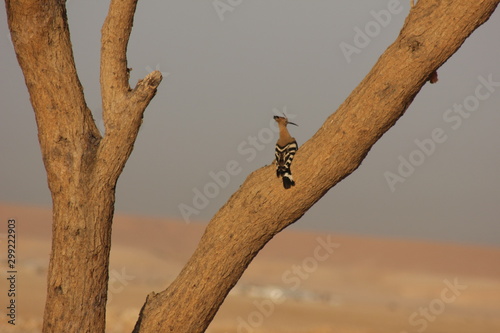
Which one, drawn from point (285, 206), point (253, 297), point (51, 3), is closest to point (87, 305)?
point (285, 206)

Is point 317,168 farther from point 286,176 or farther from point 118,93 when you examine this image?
point 118,93

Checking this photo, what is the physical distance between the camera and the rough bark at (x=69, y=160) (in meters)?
4.95

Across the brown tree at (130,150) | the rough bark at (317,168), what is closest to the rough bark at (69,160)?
the brown tree at (130,150)

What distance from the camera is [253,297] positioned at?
18984 millimetres

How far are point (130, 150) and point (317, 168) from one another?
1.34 meters

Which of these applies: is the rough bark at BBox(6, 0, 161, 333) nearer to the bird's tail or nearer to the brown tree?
the brown tree

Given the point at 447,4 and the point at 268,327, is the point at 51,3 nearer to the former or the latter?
the point at 447,4

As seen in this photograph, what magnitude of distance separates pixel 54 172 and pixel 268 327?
29.9 ft

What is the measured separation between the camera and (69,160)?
16.3 feet

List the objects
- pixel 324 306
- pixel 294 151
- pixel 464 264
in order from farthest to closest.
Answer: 1. pixel 464 264
2. pixel 324 306
3. pixel 294 151

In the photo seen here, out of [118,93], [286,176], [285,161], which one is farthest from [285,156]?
[118,93]

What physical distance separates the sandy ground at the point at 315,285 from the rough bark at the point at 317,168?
15.3 ft

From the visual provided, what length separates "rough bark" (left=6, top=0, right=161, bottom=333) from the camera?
16.2ft

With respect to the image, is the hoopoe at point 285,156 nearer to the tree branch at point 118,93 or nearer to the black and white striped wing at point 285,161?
the black and white striped wing at point 285,161
